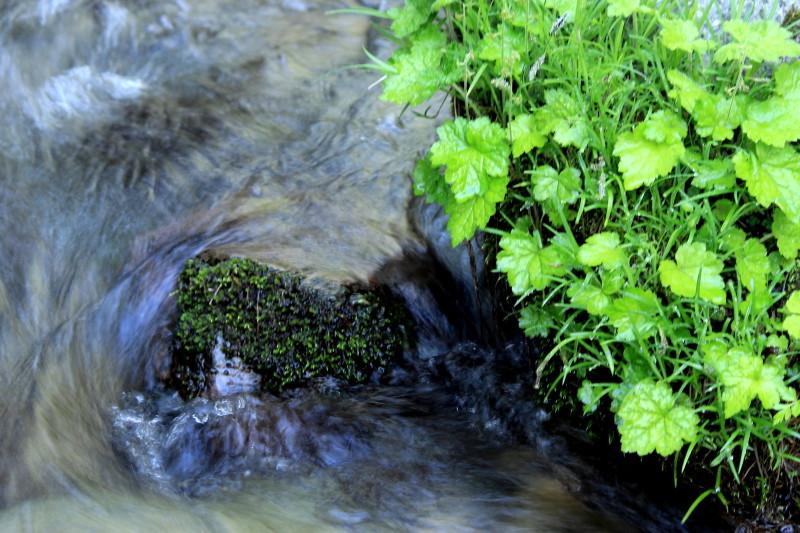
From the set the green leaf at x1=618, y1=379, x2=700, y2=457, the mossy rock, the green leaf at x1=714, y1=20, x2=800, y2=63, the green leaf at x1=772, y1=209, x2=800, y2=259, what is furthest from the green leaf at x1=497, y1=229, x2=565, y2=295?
the mossy rock

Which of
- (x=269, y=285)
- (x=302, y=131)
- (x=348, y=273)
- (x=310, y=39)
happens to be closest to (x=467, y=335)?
(x=348, y=273)

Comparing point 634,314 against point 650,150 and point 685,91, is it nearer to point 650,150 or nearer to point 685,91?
point 650,150

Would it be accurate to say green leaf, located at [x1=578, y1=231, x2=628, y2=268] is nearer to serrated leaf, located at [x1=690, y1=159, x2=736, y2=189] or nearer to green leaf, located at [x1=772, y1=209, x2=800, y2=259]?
serrated leaf, located at [x1=690, y1=159, x2=736, y2=189]

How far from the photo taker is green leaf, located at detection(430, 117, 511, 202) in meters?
2.28

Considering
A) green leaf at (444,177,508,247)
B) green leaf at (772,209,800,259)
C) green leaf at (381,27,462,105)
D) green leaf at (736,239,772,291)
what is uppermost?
green leaf at (381,27,462,105)

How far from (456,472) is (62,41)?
169 inches

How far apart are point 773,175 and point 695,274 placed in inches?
14.3

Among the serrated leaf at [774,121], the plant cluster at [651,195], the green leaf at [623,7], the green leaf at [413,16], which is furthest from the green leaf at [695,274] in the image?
the green leaf at [413,16]

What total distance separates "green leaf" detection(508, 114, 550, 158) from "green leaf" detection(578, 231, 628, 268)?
361 millimetres

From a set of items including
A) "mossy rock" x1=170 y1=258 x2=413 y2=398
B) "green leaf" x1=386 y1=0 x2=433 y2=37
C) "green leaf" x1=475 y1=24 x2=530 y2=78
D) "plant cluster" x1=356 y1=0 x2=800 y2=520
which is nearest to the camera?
"plant cluster" x1=356 y1=0 x2=800 y2=520

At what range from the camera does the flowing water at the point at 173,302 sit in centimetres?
261

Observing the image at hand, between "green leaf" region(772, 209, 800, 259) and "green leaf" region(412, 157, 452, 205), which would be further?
"green leaf" region(412, 157, 452, 205)

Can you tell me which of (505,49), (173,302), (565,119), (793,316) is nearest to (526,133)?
(565,119)

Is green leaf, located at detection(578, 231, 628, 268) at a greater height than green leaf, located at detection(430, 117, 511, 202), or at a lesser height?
lesser
